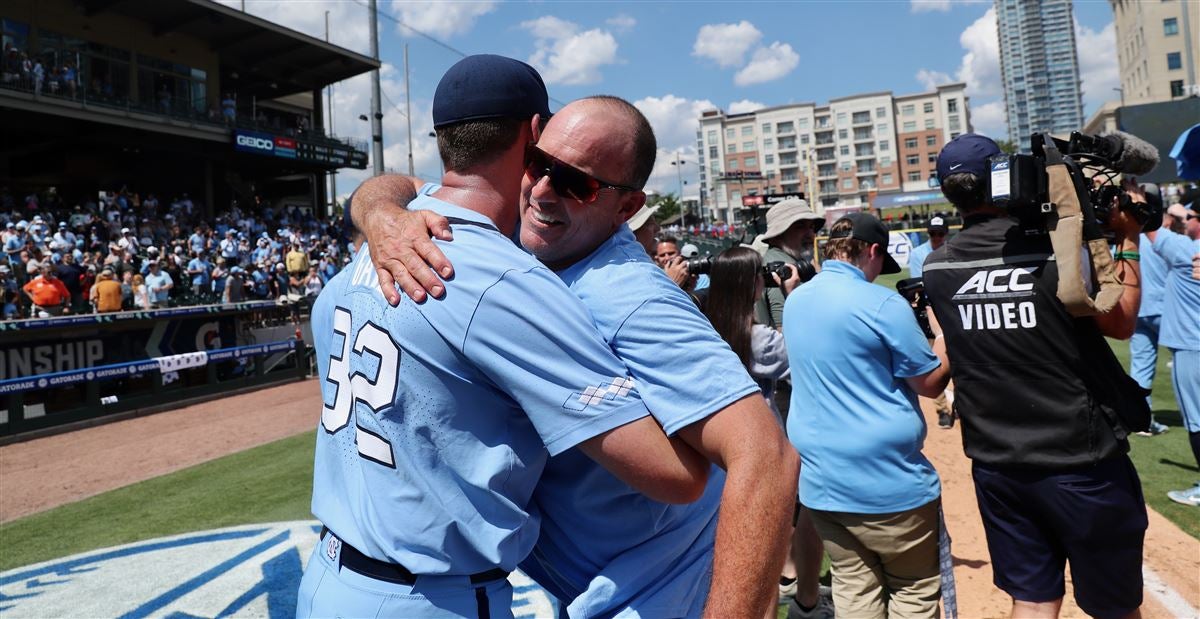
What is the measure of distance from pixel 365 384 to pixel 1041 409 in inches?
91.4

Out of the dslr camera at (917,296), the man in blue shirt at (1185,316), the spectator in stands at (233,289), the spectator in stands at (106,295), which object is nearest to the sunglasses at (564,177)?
the dslr camera at (917,296)

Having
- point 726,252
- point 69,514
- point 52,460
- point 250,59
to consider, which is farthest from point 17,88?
point 726,252

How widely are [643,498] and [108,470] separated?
965 cm

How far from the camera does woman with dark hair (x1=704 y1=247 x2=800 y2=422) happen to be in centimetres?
368

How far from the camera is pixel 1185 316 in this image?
5.63m

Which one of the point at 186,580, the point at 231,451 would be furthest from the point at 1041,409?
the point at 231,451

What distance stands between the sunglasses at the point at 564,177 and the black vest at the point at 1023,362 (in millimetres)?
1755

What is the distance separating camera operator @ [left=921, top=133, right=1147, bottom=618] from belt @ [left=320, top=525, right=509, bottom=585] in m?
2.03

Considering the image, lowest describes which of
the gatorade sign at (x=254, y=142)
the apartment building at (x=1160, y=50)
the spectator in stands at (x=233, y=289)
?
the spectator in stands at (x=233, y=289)

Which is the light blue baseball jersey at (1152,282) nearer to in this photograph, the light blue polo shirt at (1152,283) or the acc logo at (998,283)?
the light blue polo shirt at (1152,283)

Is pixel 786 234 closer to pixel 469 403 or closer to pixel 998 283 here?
pixel 998 283

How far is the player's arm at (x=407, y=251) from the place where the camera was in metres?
1.34

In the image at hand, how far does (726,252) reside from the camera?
3.79 m

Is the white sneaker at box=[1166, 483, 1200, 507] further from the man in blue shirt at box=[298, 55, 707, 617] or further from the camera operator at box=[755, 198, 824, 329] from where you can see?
the man in blue shirt at box=[298, 55, 707, 617]
